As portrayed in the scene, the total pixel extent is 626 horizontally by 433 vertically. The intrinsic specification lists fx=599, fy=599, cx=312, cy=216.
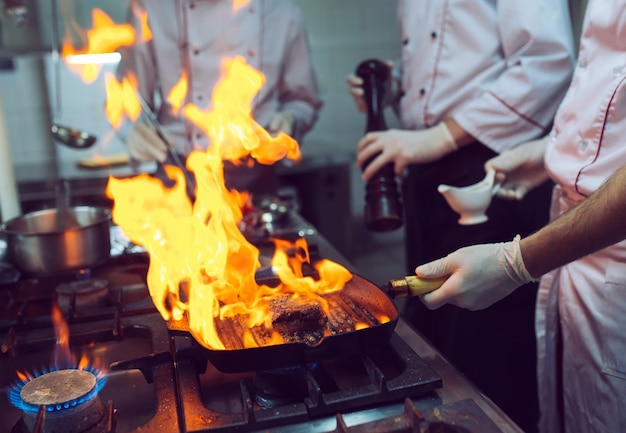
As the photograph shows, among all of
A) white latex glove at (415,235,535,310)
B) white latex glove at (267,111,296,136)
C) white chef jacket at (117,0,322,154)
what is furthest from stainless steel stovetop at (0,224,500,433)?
white chef jacket at (117,0,322,154)

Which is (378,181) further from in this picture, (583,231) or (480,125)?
(583,231)

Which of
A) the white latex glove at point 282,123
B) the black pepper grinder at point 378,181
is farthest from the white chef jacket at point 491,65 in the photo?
the white latex glove at point 282,123

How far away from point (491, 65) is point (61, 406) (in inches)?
63.6

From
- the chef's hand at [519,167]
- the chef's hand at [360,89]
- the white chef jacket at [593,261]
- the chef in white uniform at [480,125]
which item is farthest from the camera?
the chef's hand at [360,89]

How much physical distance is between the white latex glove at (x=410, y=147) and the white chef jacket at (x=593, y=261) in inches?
17.2

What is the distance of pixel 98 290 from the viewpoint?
1.45 meters

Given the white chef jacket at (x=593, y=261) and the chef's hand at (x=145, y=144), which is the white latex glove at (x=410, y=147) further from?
the chef's hand at (x=145, y=144)

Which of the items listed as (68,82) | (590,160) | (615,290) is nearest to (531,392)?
(615,290)

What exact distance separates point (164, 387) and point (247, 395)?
6.7 inches

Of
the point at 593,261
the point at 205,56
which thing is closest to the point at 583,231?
the point at 593,261

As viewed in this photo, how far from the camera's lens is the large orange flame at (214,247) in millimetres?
1211

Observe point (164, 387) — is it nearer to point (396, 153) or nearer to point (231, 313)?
point (231, 313)

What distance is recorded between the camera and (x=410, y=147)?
1932mm

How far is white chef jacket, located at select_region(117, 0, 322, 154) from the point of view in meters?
2.41
